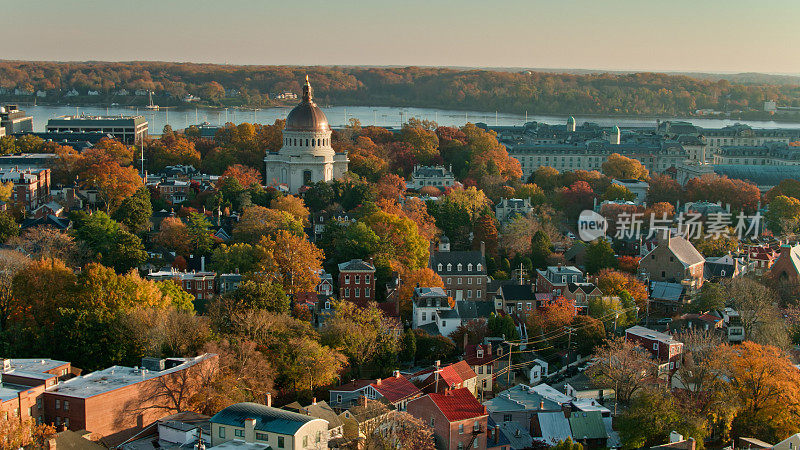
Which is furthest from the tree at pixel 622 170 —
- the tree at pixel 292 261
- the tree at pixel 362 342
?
the tree at pixel 362 342

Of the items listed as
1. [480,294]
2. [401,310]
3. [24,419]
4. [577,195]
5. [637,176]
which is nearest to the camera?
[24,419]

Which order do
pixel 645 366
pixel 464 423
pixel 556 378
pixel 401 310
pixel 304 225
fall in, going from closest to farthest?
pixel 464 423 < pixel 645 366 < pixel 556 378 < pixel 401 310 < pixel 304 225

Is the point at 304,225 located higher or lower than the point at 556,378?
higher

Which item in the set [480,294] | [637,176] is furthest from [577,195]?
[480,294]

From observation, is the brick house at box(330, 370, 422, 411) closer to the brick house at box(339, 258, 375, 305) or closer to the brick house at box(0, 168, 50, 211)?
the brick house at box(339, 258, 375, 305)

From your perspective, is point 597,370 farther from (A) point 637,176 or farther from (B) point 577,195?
(A) point 637,176

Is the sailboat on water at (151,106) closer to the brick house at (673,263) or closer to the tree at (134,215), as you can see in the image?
the tree at (134,215)

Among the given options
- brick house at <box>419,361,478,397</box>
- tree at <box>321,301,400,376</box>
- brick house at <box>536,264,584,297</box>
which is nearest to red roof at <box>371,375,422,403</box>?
brick house at <box>419,361,478,397</box>
